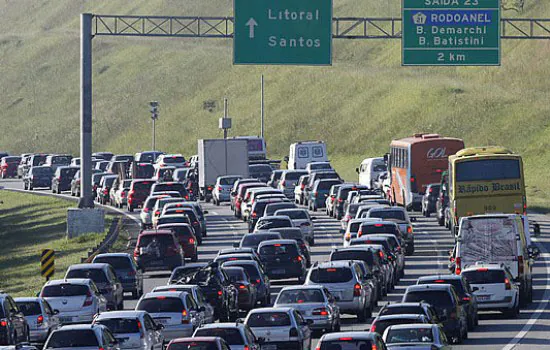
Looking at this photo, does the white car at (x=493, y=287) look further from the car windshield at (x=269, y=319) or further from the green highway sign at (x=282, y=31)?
the green highway sign at (x=282, y=31)

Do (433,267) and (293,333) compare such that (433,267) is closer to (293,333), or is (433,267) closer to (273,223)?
(273,223)

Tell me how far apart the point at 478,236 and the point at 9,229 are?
42.4m

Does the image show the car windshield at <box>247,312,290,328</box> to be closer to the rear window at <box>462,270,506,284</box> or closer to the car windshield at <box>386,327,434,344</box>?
A: the car windshield at <box>386,327,434,344</box>

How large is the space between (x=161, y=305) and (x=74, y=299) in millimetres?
2834

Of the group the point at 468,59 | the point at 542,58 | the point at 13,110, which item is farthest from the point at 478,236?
the point at 13,110


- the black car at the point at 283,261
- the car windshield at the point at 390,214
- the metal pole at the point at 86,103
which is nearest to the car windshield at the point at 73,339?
the black car at the point at 283,261

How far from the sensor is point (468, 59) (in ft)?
184

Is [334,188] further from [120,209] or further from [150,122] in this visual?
[150,122]

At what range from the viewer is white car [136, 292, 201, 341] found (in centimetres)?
3012

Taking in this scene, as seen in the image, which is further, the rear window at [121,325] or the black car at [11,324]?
the black car at [11,324]

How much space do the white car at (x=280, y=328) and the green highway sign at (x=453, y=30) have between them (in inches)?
1104

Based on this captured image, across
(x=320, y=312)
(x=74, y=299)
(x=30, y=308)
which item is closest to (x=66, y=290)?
(x=74, y=299)

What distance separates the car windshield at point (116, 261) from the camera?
40.0 m

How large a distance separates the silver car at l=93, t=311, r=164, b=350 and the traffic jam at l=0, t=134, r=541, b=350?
0.02m
